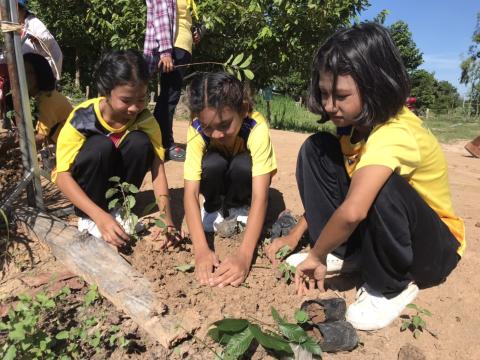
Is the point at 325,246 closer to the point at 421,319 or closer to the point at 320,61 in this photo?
the point at 421,319

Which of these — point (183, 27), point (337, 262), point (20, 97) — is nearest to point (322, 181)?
point (337, 262)

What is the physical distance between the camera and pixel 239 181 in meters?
2.28

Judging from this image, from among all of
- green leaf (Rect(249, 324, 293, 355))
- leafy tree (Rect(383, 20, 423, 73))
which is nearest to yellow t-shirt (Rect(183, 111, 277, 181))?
green leaf (Rect(249, 324, 293, 355))

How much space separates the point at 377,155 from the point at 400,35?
120 feet

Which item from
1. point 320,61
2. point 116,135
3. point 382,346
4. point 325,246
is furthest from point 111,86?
point 382,346

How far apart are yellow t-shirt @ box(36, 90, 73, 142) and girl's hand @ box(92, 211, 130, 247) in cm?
123

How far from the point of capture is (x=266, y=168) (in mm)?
2043

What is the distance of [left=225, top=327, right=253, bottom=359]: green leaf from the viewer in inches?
52.6

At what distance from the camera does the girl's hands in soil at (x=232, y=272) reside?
5.84 feet

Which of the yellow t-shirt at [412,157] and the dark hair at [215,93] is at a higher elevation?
the dark hair at [215,93]

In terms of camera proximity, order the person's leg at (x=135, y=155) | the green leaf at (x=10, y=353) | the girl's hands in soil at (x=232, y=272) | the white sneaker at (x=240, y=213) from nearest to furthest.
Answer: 1. the green leaf at (x=10, y=353)
2. the girl's hands in soil at (x=232, y=272)
3. the person's leg at (x=135, y=155)
4. the white sneaker at (x=240, y=213)

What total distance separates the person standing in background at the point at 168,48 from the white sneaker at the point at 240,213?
1237mm

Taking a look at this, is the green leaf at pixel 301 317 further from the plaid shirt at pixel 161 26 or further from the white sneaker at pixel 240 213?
the plaid shirt at pixel 161 26

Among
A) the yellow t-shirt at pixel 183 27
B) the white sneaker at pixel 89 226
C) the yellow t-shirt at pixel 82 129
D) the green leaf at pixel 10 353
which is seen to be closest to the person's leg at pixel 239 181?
the yellow t-shirt at pixel 82 129
